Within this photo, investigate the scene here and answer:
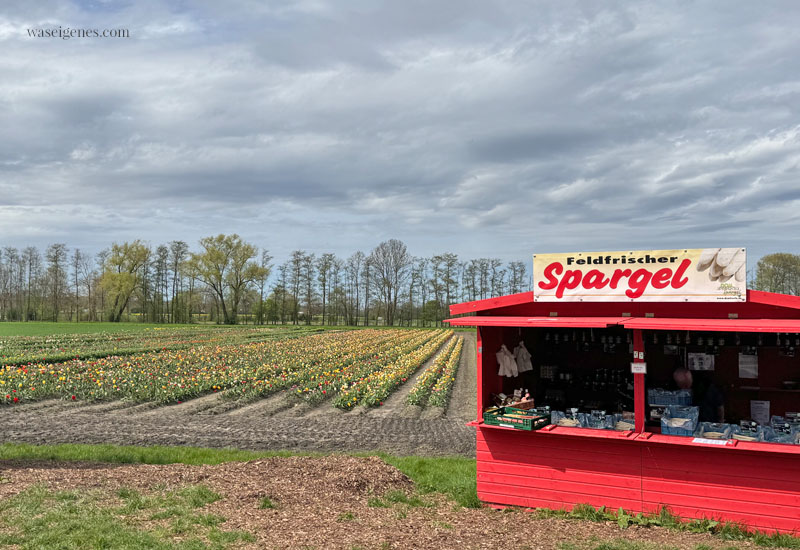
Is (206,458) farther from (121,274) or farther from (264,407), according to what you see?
(121,274)

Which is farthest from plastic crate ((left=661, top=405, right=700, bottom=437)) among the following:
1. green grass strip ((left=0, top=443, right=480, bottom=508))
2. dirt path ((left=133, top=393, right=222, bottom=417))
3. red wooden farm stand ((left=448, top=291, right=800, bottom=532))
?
dirt path ((left=133, top=393, right=222, bottom=417))

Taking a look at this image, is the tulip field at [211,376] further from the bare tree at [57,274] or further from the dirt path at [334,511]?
Result: the bare tree at [57,274]

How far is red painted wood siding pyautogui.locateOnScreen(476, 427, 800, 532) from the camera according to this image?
6.82m

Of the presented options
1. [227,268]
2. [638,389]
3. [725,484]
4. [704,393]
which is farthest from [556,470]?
[227,268]

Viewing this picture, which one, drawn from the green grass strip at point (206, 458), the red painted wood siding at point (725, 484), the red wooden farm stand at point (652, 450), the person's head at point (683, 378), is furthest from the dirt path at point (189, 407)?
the red painted wood siding at point (725, 484)

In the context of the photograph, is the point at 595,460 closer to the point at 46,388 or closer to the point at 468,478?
the point at 468,478

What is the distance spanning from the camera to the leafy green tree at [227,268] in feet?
296

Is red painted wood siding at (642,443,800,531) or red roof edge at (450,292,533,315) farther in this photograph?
red roof edge at (450,292,533,315)

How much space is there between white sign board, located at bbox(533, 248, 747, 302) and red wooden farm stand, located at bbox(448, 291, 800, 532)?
10.6 inches

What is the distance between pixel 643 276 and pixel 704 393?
2376mm

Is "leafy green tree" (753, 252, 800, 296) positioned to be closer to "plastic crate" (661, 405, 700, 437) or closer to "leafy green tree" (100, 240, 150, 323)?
"plastic crate" (661, 405, 700, 437)

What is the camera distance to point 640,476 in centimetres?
741

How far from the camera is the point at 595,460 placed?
25.2 feet

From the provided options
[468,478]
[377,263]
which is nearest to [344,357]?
[468,478]
